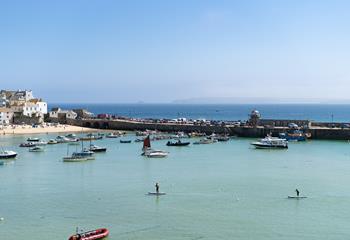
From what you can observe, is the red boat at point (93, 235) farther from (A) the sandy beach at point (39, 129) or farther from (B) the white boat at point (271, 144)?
(A) the sandy beach at point (39, 129)

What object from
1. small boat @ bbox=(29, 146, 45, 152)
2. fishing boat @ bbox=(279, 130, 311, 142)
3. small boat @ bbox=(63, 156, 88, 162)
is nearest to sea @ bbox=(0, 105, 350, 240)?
small boat @ bbox=(63, 156, 88, 162)

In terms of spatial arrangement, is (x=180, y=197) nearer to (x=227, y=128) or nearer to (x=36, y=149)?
(x=36, y=149)

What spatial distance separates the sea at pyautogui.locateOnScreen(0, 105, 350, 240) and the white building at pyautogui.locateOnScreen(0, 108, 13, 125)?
37.2 m

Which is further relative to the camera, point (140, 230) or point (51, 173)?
point (51, 173)

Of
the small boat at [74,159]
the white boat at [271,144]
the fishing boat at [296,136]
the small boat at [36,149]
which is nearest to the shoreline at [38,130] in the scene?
the small boat at [36,149]

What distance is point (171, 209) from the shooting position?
89.0 feet

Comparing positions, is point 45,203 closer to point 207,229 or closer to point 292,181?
point 207,229

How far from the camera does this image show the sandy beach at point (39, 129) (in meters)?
75.8

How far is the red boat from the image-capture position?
2164 cm

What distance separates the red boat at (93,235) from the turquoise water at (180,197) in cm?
58

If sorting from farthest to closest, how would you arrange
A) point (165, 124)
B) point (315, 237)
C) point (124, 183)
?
point (165, 124)
point (124, 183)
point (315, 237)

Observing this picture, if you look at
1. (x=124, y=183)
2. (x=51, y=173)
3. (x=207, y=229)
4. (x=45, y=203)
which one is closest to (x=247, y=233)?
(x=207, y=229)

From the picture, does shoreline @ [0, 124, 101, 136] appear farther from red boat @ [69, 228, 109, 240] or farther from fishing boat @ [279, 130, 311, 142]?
red boat @ [69, 228, 109, 240]

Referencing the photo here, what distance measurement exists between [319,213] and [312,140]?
40238 mm
